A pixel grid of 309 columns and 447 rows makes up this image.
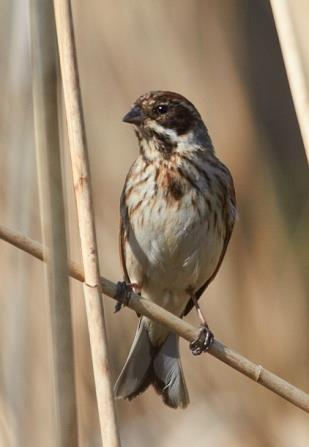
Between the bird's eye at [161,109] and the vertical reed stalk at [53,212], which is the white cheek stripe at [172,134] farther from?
the vertical reed stalk at [53,212]

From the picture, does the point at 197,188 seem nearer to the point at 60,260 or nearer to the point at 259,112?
the point at 259,112

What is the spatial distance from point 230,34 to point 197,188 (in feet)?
2.61

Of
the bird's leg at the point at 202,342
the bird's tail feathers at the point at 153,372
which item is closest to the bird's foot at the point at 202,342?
the bird's leg at the point at 202,342

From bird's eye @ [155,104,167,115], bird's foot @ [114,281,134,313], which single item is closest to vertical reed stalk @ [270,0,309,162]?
bird's foot @ [114,281,134,313]

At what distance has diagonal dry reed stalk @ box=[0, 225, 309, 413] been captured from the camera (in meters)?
2.05

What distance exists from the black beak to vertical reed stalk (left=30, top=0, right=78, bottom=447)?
4.16 feet

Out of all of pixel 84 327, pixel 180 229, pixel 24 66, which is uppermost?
pixel 24 66

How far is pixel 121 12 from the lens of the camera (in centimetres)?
334

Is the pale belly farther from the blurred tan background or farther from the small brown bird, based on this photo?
the blurred tan background

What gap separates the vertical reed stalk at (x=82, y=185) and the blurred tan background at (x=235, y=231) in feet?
2.82

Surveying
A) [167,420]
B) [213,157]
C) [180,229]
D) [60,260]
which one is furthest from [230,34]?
[60,260]

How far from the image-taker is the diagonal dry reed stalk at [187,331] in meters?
2.05

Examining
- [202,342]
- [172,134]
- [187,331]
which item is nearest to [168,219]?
[172,134]

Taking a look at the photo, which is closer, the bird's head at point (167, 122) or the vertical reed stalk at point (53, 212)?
the vertical reed stalk at point (53, 212)
